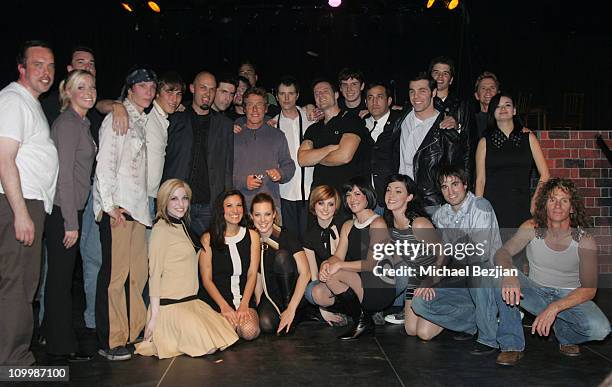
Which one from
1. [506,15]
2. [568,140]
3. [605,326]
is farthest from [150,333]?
[506,15]

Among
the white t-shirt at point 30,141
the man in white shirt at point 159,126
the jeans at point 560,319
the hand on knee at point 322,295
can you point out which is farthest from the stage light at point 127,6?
the jeans at point 560,319

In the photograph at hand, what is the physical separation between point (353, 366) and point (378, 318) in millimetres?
1084

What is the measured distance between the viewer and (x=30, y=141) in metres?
3.37

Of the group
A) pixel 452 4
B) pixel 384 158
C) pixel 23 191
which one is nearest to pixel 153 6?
pixel 452 4

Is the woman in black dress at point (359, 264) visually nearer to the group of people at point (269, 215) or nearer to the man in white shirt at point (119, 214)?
the group of people at point (269, 215)

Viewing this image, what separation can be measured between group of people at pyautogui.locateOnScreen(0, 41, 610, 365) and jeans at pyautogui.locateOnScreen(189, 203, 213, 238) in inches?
0.4

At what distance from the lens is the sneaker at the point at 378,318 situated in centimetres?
A: 460

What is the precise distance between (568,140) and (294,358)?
382cm

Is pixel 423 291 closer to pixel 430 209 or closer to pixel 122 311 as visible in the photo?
pixel 430 209

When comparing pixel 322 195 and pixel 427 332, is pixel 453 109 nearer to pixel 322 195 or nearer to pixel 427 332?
pixel 322 195

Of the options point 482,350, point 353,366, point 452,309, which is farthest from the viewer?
point 452,309

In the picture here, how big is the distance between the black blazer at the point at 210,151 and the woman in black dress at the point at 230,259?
0.33 metres

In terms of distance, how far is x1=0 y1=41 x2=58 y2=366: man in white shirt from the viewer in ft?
10.6

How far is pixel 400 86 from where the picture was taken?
36.4ft
